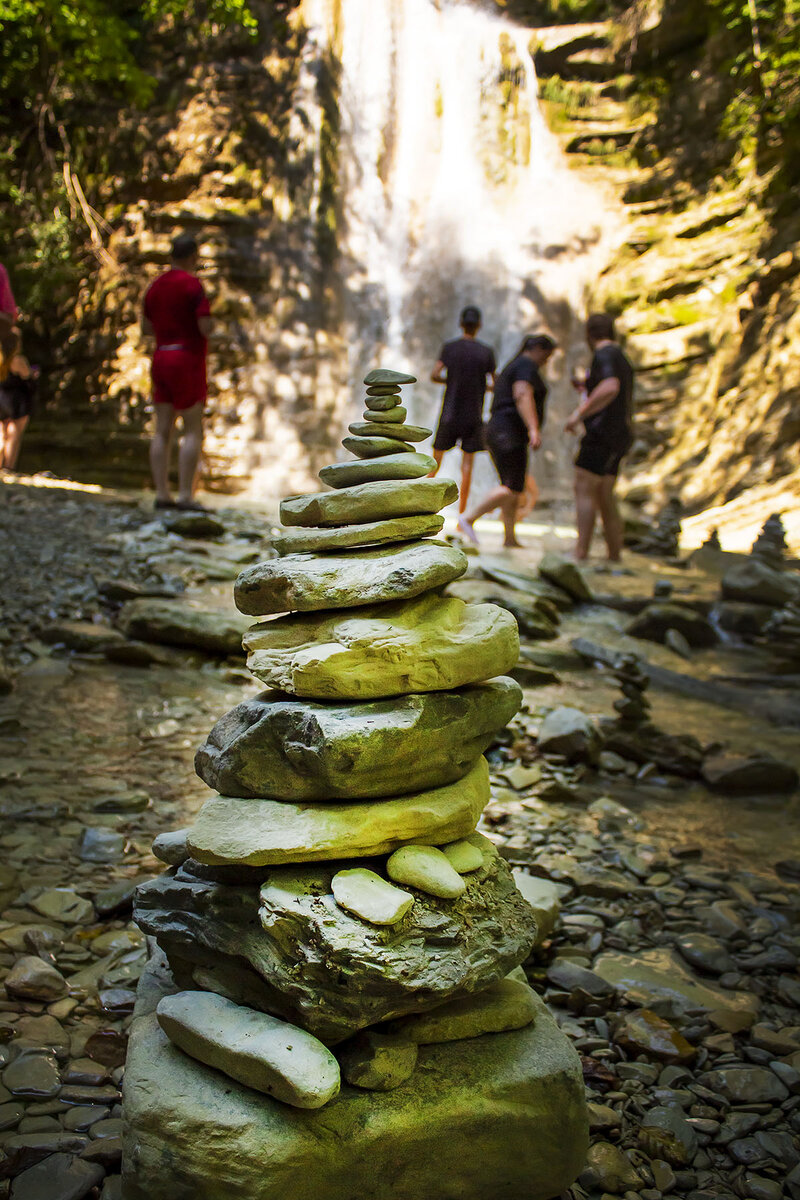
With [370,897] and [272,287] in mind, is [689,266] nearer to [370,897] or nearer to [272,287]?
[272,287]

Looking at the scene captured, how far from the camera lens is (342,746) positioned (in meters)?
2.04

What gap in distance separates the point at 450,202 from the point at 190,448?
9.73 metres

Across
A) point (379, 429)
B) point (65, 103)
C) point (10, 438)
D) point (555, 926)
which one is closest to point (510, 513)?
point (10, 438)

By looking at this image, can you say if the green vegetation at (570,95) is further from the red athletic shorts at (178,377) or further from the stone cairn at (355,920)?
the stone cairn at (355,920)

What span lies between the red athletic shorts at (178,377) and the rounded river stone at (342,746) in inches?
235

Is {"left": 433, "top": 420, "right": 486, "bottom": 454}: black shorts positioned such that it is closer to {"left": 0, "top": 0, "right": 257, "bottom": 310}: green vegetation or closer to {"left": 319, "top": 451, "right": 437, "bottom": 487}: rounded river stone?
{"left": 319, "top": 451, "right": 437, "bottom": 487}: rounded river stone

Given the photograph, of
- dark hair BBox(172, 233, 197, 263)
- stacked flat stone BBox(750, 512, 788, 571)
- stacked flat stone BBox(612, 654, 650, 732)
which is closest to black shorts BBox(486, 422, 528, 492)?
stacked flat stone BBox(750, 512, 788, 571)

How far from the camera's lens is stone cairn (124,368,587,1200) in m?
1.86

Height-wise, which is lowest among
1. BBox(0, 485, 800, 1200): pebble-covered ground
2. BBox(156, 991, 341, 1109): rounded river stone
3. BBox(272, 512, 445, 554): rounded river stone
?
BBox(0, 485, 800, 1200): pebble-covered ground

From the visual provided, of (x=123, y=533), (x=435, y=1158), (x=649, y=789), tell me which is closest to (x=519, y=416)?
(x=123, y=533)

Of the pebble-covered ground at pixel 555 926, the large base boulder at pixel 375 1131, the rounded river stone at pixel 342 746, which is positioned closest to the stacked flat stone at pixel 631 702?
the pebble-covered ground at pixel 555 926

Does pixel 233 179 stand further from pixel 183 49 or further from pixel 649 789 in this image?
pixel 649 789

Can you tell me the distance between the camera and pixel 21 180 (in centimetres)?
1459

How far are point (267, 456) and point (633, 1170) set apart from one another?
Result: 40.8ft
